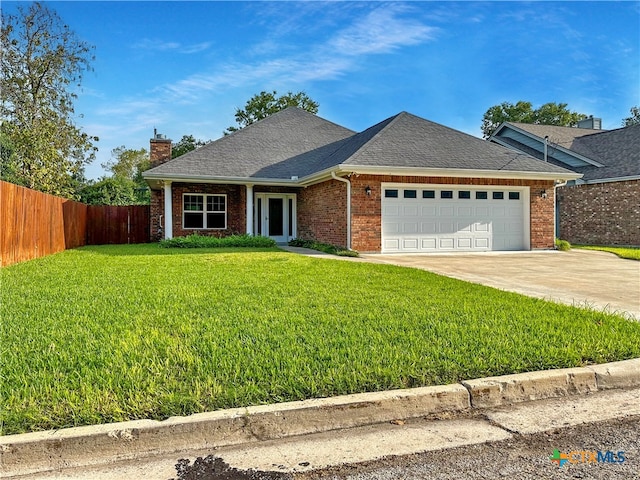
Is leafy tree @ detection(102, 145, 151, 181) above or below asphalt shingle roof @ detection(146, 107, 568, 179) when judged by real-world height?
above

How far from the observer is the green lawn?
3.02m

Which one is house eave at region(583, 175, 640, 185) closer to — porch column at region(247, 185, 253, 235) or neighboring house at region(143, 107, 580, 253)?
neighboring house at region(143, 107, 580, 253)

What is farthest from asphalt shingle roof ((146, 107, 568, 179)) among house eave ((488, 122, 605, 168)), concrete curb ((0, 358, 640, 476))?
concrete curb ((0, 358, 640, 476))

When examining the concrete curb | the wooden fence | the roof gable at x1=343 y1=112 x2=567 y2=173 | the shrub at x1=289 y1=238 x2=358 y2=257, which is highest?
the roof gable at x1=343 y1=112 x2=567 y2=173

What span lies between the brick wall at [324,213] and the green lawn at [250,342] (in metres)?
7.24

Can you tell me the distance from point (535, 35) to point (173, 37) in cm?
1015

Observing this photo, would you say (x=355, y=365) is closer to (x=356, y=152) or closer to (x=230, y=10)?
(x=230, y=10)

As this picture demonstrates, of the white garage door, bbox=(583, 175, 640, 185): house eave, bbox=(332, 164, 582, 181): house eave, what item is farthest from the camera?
bbox=(583, 175, 640, 185): house eave

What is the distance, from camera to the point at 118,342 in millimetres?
4012

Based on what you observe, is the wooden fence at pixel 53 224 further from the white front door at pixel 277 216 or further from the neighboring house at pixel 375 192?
the white front door at pixel 277 216

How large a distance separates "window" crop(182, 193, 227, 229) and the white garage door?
292 inches

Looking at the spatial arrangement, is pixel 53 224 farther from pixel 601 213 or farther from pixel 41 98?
pixel 601 213

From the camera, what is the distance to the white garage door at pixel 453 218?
564 inches

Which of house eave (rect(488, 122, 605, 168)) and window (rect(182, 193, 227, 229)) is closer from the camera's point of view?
window (rect(182, 193, 227, 229))
